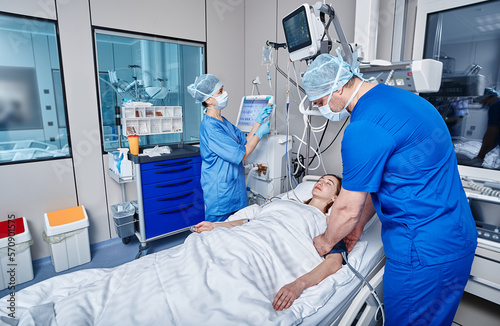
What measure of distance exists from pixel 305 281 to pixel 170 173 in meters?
1.66

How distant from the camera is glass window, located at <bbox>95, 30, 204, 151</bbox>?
8.46 ft

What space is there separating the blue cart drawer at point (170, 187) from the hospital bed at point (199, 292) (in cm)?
116

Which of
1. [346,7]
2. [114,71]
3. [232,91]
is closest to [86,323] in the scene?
[114,71]

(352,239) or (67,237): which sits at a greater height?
(352,239)

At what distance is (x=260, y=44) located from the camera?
3068mm

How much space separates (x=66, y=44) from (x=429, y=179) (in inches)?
107

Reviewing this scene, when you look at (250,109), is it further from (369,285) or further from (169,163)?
(369,285)

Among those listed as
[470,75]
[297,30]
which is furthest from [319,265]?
[470,75]

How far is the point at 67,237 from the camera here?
2297 mm

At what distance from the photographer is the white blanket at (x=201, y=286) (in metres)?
0.96

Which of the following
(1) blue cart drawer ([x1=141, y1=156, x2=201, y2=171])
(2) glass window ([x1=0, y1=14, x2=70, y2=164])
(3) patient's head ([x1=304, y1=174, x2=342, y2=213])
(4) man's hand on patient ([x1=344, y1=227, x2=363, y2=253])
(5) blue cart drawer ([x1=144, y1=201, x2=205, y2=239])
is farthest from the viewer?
(5) blue cart drawer ([x1=144, y1=201, x2=205, y2=239])

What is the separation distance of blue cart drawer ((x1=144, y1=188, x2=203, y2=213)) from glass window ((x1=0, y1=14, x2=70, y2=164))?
866 mm

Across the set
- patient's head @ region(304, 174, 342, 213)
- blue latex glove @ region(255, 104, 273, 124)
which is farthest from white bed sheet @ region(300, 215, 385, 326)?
blue latex glove @ region(255, 104, 273, 124)

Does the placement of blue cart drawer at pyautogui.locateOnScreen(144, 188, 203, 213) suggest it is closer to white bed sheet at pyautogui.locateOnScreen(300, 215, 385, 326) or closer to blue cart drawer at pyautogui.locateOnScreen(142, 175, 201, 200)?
blue cart drawer at pyautogui.locateOnScreen(142, 175, 201, 200)
